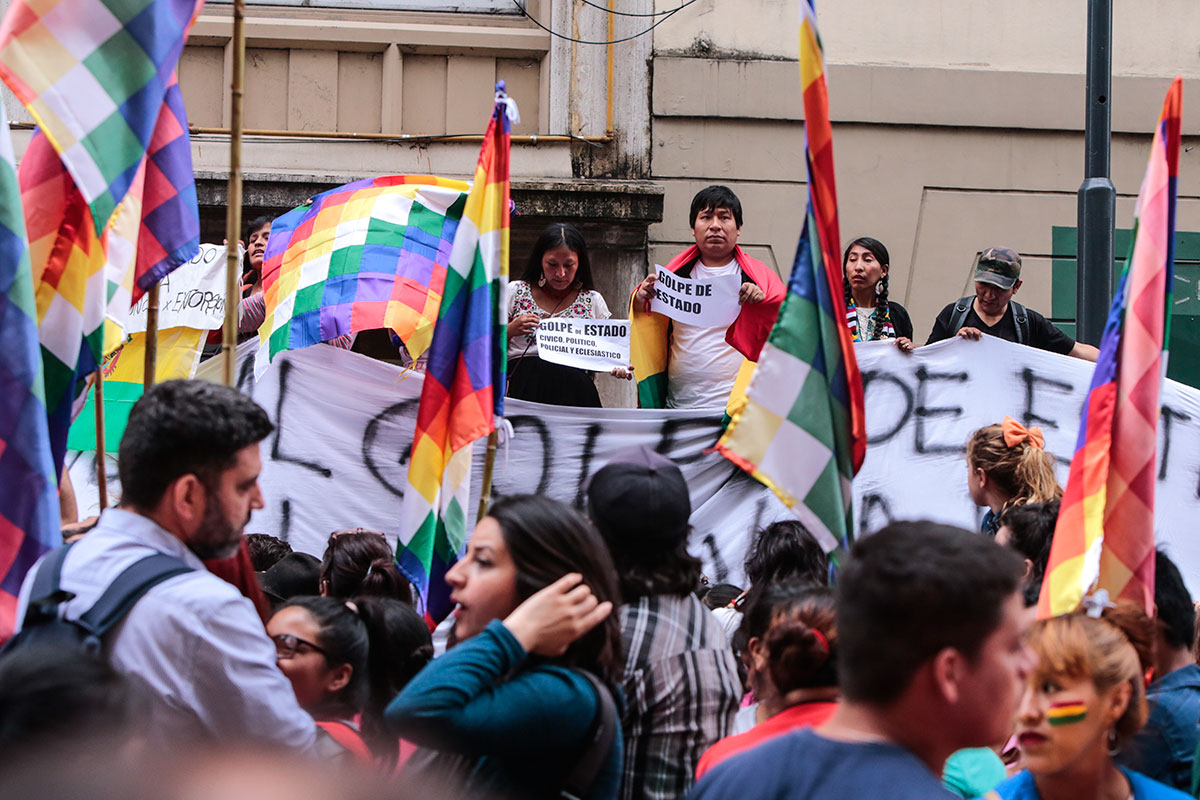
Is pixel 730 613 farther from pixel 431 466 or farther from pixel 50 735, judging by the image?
pixel 50 735

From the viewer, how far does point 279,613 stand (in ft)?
10.4

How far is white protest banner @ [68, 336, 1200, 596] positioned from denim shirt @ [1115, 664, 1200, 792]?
2.44m

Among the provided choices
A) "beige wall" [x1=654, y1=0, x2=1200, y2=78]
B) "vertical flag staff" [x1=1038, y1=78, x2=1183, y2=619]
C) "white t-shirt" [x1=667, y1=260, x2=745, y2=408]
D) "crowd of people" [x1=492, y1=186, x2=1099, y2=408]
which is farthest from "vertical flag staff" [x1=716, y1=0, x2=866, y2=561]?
"beige wall" [x1=654, y1=0, x2=1200, y2=78]

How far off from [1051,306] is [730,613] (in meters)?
5.78

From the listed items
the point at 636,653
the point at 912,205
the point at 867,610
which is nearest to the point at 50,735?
the point at 867,610

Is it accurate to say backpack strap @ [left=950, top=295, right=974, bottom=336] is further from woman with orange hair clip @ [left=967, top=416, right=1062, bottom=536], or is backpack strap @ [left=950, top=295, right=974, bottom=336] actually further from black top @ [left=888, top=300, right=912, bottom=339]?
woman with orange hair clip @ [left=967, top=416, right=1062, bottom=536]

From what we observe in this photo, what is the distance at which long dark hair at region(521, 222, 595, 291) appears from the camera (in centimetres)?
595

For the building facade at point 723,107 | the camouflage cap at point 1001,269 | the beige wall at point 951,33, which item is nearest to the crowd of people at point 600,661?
the camouflage cap at point 1001,269

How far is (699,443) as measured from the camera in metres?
5.70

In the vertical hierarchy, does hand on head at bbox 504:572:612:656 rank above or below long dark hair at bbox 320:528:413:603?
above

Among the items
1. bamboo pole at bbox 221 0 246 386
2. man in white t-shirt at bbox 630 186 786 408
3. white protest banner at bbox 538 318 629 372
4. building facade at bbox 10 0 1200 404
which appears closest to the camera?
bamboo pole at bbox 221 0 246 386

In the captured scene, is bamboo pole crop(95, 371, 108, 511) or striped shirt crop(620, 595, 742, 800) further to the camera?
bamboo pole crop(95, 371, 108, 511)

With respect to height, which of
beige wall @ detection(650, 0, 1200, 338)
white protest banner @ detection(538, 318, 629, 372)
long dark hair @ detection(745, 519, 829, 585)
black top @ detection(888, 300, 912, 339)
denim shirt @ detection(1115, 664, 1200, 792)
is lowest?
denim shirt @ detection(1115, 664, 1200, 792)

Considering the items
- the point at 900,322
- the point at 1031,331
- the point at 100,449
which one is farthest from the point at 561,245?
the point at 100,449
